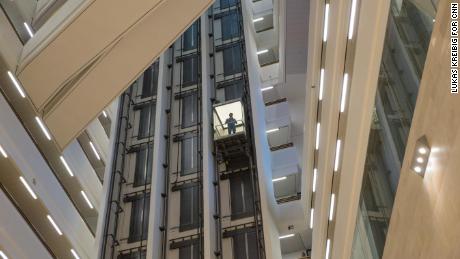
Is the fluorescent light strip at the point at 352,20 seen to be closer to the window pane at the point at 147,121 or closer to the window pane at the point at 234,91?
the window pane at the point at 234,91

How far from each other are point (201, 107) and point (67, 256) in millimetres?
5954

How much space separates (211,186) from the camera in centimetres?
1484

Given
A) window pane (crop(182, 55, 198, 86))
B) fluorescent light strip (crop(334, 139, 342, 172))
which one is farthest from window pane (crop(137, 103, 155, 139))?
fluorescent light strip (crop(334, 139, 342, 172))

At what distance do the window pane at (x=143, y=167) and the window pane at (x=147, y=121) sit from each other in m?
0.76

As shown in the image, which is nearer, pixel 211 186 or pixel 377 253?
pixel 377 253

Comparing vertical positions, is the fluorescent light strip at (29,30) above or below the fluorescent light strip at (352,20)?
above

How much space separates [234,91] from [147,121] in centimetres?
321

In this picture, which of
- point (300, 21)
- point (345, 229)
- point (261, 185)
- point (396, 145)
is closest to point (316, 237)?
point (345, 229)

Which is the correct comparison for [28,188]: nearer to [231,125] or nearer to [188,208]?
[188,208]

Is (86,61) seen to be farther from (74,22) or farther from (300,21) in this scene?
(300,21)

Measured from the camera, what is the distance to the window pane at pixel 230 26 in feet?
66.4

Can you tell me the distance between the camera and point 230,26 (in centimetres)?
2077

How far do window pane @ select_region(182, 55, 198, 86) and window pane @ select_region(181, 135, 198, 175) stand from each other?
289cm

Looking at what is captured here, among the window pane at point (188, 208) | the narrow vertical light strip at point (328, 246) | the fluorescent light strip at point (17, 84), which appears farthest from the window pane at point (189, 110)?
the narrow vertical light strip at point (328, 246)
